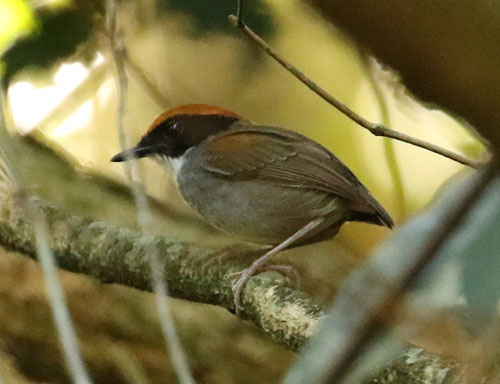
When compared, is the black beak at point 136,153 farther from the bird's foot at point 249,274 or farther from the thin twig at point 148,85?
the thin twig at point 148,85

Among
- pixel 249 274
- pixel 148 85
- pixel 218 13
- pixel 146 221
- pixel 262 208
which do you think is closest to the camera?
pixel 146 221

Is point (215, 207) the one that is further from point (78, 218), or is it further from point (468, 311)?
point (468, 311)

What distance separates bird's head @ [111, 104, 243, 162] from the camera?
8.46 feet

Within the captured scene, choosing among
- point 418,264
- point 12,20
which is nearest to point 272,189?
point 12,20

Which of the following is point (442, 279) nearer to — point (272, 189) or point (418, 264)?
point (418, 264)

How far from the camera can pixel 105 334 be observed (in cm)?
313

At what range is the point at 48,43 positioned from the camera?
2627mm

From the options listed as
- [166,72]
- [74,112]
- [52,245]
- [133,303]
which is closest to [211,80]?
[166,72]

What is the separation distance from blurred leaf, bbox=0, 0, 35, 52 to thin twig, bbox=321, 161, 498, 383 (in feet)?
7.97

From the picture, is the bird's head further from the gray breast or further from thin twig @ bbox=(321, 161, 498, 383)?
thin twig @ bbox=(321, 161, 498, 383)

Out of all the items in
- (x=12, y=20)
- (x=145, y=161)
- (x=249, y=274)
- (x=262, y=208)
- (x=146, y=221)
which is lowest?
(x=249, y=274)

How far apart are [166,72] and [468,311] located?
357 centimetres

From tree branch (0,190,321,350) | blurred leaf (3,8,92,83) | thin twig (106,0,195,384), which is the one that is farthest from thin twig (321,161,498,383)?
blurred leaf (3,8,92,83)

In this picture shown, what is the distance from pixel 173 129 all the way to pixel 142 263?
50cm
